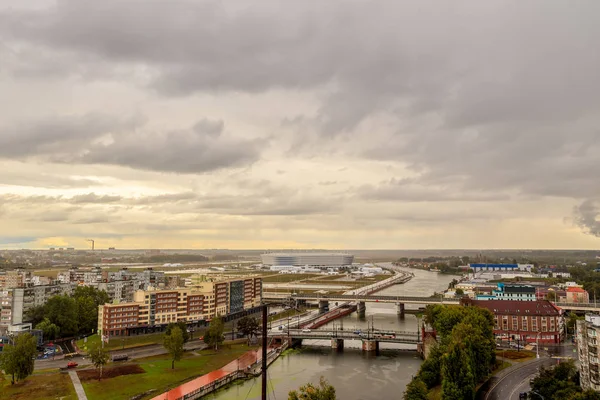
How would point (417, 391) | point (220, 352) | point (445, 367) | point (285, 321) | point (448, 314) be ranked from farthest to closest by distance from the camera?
point (285, 321), point (220, 352), point (448, 314), point (445, 367), point (417, 391)

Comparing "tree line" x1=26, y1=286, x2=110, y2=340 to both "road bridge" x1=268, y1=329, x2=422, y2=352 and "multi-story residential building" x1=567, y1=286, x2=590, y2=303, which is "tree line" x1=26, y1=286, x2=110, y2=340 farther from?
"multi-story residential building" x1=567, y1=286, x2=590, y2=303

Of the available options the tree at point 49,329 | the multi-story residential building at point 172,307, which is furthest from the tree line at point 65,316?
the multi-story residential building at point 172,307

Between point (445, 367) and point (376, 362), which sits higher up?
point (445, 367)

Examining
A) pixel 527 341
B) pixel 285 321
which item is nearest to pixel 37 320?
pixel 285 321

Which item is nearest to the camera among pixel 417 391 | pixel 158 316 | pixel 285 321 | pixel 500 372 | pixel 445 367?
pixel 417 391

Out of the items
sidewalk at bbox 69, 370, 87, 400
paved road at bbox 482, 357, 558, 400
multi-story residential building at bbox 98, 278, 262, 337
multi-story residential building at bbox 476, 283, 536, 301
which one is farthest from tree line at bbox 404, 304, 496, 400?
multi-story residential building at bbox 98, 278, 262, 337

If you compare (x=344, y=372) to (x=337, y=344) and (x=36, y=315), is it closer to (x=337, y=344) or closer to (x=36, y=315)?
(x=337, y=344)

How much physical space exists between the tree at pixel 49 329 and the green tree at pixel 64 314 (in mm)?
1979

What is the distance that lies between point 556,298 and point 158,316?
57.4m

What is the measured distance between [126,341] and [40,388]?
17.4 m

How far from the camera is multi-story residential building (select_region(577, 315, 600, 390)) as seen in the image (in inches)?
1040

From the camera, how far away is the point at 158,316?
56000 millimetres

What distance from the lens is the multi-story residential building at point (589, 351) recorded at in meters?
26.4

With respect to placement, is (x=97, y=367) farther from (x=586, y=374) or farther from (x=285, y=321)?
(x=586, y=374)
